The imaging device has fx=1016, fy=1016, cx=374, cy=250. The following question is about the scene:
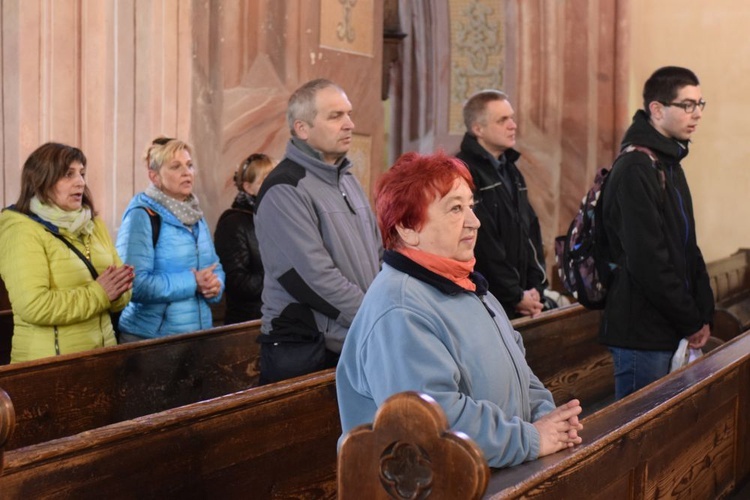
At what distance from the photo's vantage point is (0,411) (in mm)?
1746

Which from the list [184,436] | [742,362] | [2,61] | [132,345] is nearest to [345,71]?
[2,61]

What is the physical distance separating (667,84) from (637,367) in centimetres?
95

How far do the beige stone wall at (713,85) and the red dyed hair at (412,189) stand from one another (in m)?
7.06

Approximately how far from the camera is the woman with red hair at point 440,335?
1852 mm

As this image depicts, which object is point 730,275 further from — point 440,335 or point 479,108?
point 440,335

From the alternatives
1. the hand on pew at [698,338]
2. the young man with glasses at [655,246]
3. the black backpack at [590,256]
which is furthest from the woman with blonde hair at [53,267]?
the hand on pew at [698,338]

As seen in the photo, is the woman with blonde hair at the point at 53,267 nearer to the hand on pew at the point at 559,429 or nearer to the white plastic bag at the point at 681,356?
the white plastic bag at the point at 681,356

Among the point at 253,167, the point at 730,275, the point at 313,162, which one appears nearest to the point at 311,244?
the point at 313,162

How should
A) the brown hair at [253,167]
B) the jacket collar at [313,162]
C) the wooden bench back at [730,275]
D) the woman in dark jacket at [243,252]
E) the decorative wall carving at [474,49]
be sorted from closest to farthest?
the jacket collar at [313,162], the woman in dark jacket at [243,252], the brown hair at [253,167], the wooden bench back at [730,275], the decorative wall carving at [474,49]

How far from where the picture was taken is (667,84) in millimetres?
3406

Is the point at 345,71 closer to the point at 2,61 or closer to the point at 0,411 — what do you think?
the point at 2,61

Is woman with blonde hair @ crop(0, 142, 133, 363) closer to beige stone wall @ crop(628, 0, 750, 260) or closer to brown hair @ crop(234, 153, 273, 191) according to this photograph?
brown hair @ crop(234, 153, 273, 191)

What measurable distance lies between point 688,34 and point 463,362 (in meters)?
7.57

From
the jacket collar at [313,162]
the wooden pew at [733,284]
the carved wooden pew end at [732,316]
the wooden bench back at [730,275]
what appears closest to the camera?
the jacket collar at [313,162]
